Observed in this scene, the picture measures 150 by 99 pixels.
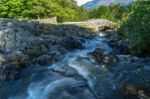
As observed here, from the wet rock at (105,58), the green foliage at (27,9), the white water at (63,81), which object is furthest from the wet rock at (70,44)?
the green foliage at (27,9)

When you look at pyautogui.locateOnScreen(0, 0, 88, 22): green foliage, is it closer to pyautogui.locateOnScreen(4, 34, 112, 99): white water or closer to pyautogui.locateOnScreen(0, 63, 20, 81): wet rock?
pyautogui.locateOnScreen(4, 34, 112, 99): white water

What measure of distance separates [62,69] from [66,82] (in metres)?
2.75

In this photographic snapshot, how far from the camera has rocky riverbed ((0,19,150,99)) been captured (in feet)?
62.5

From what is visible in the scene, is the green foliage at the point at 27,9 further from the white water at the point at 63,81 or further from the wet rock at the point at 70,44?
the white water at the point at 63,81

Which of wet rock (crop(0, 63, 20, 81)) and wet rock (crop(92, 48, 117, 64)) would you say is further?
wet rock (crop(92, 48, 117, 64))

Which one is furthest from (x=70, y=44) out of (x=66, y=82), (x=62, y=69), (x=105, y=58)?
(x=66, y=82)

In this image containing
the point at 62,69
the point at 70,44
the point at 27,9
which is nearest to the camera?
the point at 62,69

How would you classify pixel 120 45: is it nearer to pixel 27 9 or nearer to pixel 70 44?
pixel 70 44

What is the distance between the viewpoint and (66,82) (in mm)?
20734

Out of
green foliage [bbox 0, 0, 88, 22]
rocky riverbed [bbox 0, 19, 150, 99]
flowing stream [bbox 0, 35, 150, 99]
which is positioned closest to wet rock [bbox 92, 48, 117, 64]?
rocky riverbed [bbox 0, 19, 150, 99]

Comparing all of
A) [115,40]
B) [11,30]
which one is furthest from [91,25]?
[11,30]

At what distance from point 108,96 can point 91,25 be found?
32.2 meters

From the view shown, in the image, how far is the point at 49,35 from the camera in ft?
105

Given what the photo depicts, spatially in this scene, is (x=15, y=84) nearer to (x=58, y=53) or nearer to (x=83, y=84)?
(x=83, y=84)
